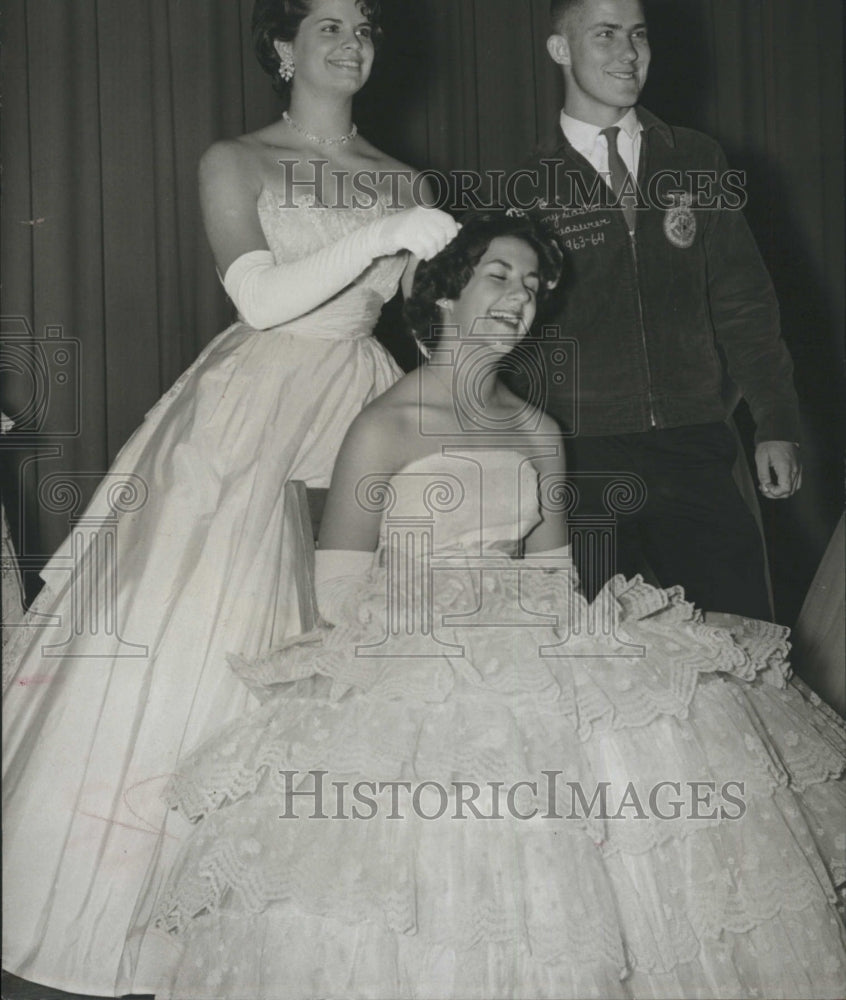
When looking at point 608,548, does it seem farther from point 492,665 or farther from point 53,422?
point 53,422

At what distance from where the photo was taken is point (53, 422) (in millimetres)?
2453

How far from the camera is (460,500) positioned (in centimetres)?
185

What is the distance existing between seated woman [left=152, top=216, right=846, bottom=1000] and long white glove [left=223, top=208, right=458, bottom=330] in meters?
0.45

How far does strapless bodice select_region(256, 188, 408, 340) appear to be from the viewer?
6.68 ft

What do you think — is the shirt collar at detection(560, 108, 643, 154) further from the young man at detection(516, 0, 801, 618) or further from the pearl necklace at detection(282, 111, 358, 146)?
the pearl necklace at detection(282, 111, 358, 146)

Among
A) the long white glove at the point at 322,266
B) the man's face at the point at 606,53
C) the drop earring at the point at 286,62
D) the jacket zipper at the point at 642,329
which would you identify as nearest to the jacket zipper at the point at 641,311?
the jacket zipper at the point at 642,329

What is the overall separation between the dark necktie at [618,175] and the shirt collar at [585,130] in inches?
0.7

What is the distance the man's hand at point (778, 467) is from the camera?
2.06 meters

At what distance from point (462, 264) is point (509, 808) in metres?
0.86

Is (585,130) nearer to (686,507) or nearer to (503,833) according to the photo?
(686,507)

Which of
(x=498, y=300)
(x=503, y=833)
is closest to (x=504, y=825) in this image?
(x=503, y=833)

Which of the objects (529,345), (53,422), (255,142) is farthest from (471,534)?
(53,422)

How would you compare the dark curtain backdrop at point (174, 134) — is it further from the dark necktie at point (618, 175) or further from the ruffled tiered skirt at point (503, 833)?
the ruffled tiered skirt at point (503, 833)

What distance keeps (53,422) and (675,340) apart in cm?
120
